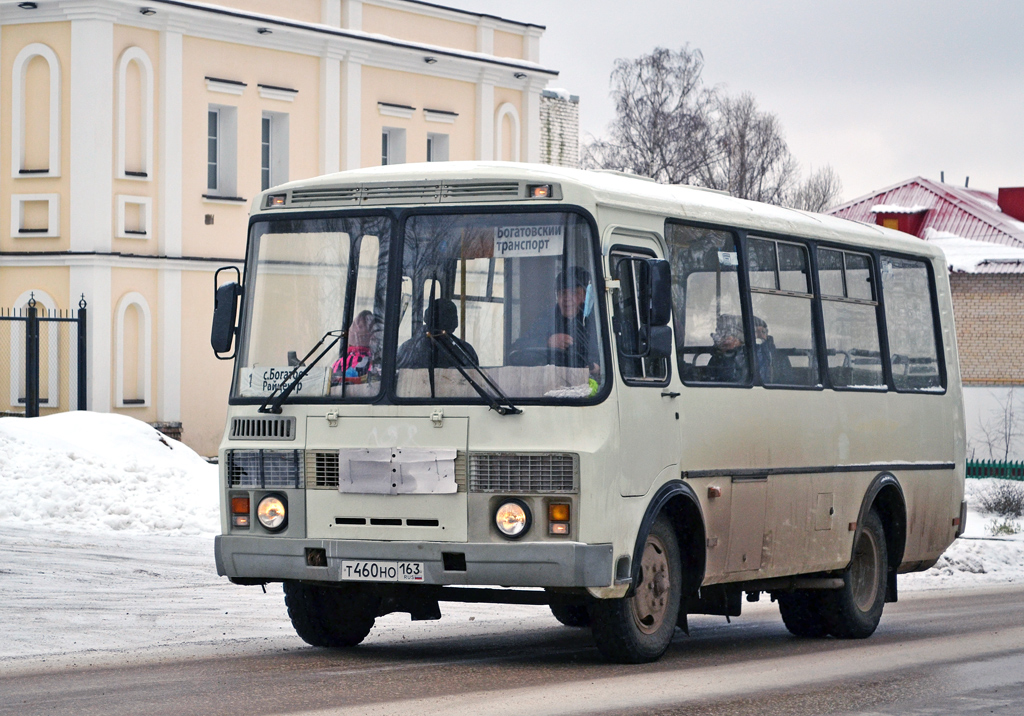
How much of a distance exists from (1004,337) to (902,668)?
37.2m

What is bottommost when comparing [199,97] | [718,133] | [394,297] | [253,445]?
[253,445]

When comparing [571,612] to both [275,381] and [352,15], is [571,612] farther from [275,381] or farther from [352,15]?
[352,15]

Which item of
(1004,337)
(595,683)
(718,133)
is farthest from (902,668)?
(718,133)

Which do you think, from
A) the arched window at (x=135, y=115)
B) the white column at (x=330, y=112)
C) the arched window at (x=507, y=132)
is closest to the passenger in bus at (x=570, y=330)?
the arched window at (x=135, y=115)

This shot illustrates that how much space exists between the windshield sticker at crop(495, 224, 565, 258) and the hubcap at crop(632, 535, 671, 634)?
185 cm

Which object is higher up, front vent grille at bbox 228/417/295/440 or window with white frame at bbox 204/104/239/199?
window with white frame at bbox 204/104/239/199

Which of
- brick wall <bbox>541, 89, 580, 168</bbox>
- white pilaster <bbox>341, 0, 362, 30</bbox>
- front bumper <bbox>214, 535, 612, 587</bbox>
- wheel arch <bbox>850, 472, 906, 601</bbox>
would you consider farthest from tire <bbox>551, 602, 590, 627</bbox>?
brick wall <bbox>541, 89, 580, 168</bbox>

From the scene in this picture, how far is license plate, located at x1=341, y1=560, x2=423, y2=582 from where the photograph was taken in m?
9.98

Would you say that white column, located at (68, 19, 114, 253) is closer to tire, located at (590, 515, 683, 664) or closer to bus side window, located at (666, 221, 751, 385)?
bus side window, located at (666, 221, 751, 385)

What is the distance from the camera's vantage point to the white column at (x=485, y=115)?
3584 centimetres

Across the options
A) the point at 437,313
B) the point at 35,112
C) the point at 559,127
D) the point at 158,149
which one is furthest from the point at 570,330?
the point at 559,127

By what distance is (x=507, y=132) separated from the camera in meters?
36.7

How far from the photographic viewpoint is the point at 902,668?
430 inches

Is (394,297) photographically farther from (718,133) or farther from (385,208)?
(718,133)
